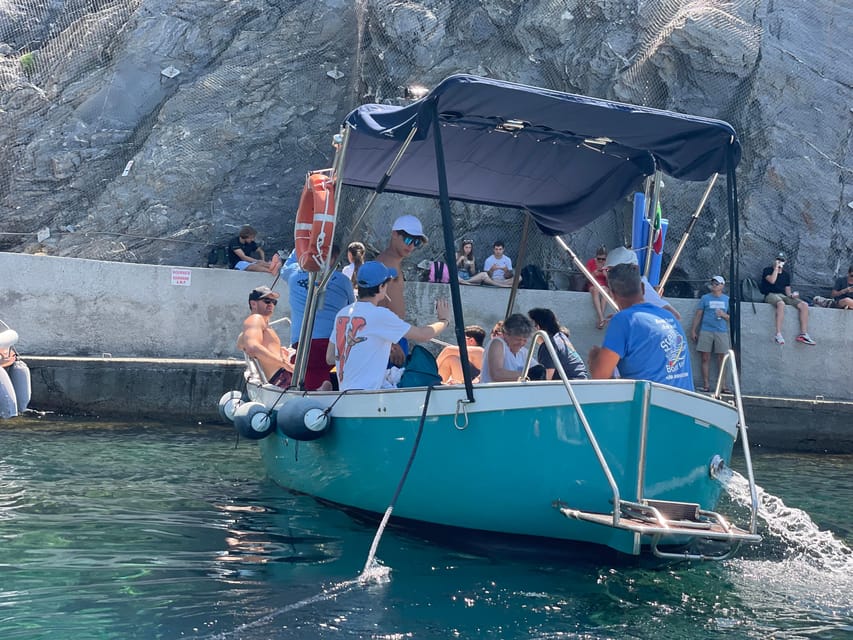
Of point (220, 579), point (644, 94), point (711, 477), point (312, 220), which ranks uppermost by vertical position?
point (644, 94)

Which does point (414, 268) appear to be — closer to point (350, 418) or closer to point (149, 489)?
point (149, 489)

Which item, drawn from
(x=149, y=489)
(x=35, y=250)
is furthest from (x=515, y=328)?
(x=35, y=250)

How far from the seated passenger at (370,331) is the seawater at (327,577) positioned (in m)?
0.81

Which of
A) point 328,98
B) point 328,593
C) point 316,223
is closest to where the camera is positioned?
point 328,593

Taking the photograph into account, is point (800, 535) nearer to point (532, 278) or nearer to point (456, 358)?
point (456, 358)

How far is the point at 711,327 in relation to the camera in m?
13.4

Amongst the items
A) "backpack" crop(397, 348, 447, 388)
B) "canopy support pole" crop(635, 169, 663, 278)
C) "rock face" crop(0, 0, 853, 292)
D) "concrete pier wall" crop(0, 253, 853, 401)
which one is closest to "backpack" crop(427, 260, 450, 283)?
"concrete pier wall" crop(0, 253, 853, 401)

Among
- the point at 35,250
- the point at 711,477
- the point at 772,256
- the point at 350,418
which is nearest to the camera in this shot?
the point at 711,477

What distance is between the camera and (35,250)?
17.7m

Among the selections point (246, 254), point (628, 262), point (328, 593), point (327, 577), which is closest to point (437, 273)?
point (246, 254)

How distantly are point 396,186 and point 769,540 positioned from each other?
405 cm

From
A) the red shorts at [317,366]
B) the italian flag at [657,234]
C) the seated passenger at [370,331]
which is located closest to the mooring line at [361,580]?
the seated passenger at [370,331]

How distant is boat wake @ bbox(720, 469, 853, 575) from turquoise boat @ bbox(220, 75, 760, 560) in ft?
1.98

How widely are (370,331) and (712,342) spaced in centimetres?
778
